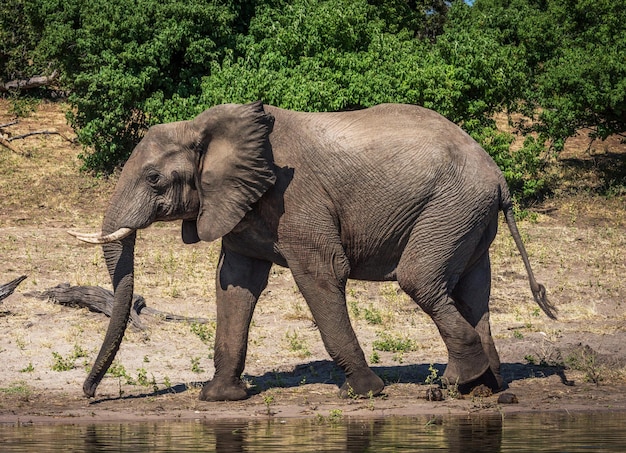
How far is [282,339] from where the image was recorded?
43.0ft

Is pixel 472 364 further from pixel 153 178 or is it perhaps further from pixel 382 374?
pixel 153 178

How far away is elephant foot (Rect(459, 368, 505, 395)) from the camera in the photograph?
34.4 ft

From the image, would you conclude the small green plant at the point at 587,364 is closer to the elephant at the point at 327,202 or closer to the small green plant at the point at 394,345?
the elephant at the point at 327,202

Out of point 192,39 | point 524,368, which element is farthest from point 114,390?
point 192,39

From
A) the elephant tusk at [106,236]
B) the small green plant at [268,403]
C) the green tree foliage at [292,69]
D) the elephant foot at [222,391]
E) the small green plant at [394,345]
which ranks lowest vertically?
the small green plant at [268,403]

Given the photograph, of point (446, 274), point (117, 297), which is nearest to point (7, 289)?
point (117, 297)

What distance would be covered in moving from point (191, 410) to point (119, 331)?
0.94 m

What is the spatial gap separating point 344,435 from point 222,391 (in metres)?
2.00

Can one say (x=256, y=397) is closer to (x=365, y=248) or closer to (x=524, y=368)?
(x=365, y=248)

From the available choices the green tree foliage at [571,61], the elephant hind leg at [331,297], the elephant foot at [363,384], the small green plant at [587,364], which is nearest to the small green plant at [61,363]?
the elephant hind leg at [331,297]

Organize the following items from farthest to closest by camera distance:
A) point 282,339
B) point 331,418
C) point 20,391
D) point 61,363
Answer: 1. point 282,339
2. point 61,363
3. point 20,391
4. point 331,418

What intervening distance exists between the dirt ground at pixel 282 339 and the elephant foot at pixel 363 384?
0.15m

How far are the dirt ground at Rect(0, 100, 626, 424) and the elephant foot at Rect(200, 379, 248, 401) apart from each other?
11 centimetres

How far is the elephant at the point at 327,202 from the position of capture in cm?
1006
